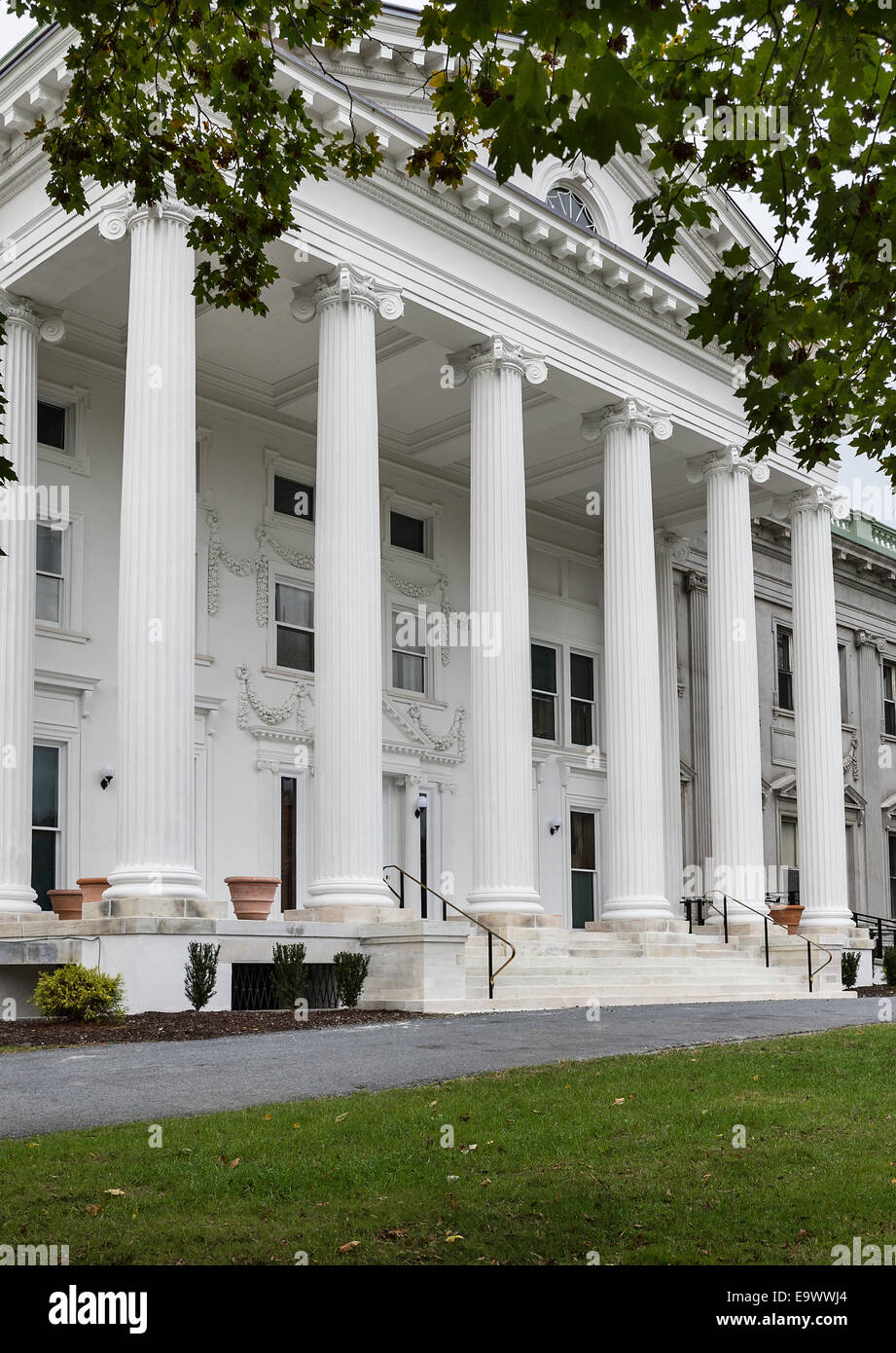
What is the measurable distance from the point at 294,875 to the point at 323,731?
22.3ft

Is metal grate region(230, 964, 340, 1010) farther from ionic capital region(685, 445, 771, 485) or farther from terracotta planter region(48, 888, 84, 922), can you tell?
ionic capital region(685, 445, 771, 485)

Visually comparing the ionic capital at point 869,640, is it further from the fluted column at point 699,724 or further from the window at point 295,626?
the window at point 295,626

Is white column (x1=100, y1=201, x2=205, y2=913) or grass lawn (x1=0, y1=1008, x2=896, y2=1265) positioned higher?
white column (x1=100, y1=201, x2=205, y2=913)

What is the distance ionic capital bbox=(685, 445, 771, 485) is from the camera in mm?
28797

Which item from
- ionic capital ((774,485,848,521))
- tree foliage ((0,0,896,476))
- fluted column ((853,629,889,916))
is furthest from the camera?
fluted column ((853,629,889,916))

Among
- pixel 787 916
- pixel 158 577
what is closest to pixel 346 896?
pixel 158 577

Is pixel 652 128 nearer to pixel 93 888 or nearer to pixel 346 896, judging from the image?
pixel 346 896

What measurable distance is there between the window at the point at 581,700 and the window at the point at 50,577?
43.6ft

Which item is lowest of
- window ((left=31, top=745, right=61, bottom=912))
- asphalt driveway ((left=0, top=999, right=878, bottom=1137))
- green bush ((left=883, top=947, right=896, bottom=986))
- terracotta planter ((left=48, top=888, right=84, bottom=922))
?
green bush ((left=883, top=947, right=896, bottom=986))

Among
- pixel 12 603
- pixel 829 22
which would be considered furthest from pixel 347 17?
pixel 12 603

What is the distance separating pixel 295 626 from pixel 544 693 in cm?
740

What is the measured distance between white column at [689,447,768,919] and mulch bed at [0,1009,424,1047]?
1152 centimetres

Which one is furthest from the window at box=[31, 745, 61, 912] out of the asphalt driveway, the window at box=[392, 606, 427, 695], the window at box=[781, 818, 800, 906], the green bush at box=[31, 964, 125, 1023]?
the window at box=[781, 818, 800, 906]

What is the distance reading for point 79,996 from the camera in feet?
52.6
